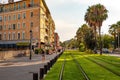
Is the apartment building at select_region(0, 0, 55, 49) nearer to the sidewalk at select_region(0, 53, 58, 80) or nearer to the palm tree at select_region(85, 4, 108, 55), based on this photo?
the palm tree at select_region(85, 4, 108, 55)

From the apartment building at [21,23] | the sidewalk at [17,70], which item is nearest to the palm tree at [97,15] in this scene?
the apartment building at [21,23]

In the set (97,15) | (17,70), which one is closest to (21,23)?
(97,15)

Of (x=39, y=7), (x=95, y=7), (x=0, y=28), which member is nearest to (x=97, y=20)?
(x=95, y=7)

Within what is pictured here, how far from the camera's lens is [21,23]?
80.9m

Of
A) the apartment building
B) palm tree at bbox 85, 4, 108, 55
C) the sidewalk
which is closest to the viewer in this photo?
the sidewalk

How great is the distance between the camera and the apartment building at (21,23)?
76562 mm

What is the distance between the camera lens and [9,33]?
3307 inches

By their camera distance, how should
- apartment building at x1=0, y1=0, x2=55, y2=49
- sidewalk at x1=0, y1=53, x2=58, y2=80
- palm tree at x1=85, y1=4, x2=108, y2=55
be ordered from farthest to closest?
apartment building at x1=0, y1=0, x2=55, y2=49
palm tree at x1=85, y1=4, x2=108, y2=55
sidewalk at x1=0, y1=53, x2=58, y2=80

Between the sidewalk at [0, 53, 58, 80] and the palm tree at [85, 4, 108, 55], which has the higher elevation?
the palm tree at [85, 4, 108, 55]

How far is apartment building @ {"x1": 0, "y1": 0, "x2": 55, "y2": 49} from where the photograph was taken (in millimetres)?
76562

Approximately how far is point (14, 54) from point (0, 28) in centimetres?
4409

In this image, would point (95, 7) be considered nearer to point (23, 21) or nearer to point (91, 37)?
point (91, 37)

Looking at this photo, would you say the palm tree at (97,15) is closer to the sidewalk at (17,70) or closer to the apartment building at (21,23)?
the apartment building at (21,23)

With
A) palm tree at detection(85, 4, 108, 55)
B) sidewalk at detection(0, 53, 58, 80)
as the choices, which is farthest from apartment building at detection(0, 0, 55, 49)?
sidewalk at detection(0, 53, 58, 80)
